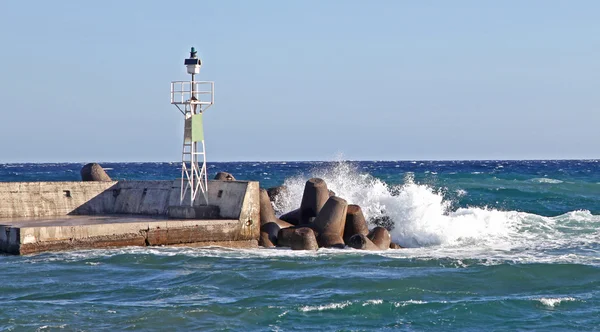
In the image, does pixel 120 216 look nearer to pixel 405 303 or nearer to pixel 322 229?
pixel 322 229

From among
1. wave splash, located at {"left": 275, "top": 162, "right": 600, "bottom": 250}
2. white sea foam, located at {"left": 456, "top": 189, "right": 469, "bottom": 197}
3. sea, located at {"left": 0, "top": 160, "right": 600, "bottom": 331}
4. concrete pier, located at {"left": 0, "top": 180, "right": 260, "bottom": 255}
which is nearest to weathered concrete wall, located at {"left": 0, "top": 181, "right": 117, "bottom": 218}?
concrete pier, located at {"left": 0, "top": 180, "right": 260, "bottom": 255}

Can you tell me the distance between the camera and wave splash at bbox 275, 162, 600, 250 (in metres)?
20.7

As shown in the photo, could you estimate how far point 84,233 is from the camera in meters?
16.0

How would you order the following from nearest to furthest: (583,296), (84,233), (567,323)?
(567,323) → (583,296) → (84,233)

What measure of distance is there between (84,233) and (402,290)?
19.9 ft

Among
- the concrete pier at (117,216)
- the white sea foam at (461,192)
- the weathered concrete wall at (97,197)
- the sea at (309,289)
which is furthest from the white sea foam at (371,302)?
the white sea foam at (461,192)

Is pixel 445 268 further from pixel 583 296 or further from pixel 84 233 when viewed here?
pixel 84 233

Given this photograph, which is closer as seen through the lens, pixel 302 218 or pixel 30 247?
pixel 30 247

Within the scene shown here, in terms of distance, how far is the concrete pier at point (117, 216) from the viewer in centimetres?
1588

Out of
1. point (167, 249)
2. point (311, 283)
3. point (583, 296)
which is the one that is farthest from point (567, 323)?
point (167, 249)

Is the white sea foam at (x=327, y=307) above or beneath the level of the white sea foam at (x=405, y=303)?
beneath

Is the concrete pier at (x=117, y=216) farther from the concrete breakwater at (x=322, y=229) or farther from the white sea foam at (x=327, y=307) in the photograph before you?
the white sea foam at (x=327, y=307)

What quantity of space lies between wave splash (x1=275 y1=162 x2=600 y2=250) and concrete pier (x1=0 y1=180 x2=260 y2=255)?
4258 millimetres

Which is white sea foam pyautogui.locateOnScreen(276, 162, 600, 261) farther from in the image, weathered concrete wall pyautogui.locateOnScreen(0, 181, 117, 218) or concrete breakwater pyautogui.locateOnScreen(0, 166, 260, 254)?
weathered concrete wall pyautogui.locateOnScreen(0, 181, 117, 218)
